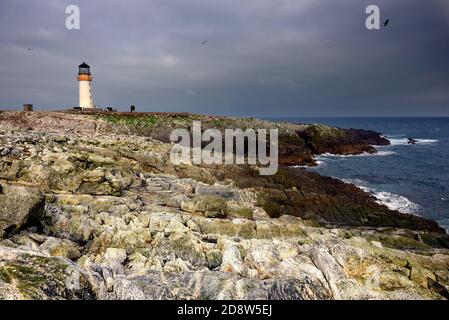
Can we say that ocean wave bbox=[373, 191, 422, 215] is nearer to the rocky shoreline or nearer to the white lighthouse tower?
the rocky shoreline

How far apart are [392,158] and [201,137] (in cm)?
3265

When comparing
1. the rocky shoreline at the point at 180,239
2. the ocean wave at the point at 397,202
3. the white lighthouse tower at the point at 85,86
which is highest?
the white lighthouse tower at the point at 85,86

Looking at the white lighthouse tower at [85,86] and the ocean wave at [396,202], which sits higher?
the white lighthouse tower at [85,86]

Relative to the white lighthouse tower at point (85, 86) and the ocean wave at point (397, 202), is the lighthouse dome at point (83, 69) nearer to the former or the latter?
the white lighthouse tower at point (85, 86)

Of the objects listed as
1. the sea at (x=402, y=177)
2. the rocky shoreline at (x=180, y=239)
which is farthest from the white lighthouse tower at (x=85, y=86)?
the sea at (x=402, y=177)

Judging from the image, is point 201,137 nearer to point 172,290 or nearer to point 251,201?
point 251,201

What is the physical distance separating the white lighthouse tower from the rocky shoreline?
37581mm

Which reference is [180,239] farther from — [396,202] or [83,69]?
[83,69]

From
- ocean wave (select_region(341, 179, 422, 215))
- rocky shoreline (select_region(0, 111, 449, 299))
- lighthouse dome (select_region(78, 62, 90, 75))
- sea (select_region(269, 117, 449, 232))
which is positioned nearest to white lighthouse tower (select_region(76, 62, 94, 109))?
lighthouse dome (select_region(78, 62, 90, 75))

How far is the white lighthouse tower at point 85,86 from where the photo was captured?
5831 centimetres

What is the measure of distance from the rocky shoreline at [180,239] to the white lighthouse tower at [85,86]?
1480 inches

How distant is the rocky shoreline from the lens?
833 centimetres

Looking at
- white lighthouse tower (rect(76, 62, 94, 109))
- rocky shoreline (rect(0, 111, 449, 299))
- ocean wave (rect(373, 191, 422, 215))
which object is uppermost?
white lighthouse tower (rect(76, 62, 94, 109))

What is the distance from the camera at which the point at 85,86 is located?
59.2 metres
